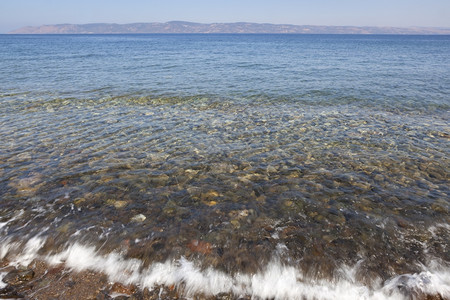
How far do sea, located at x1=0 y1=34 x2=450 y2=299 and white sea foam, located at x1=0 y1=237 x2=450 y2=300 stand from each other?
0.02m

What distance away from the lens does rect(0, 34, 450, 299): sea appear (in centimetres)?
597

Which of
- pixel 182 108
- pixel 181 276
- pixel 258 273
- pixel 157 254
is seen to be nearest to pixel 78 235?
pixel 157 254

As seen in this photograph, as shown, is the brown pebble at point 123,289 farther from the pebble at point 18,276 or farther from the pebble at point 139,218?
the pebble at point 139,218

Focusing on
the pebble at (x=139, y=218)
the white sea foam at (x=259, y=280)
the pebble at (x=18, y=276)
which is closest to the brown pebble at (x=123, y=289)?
the white sea foam at (x=259, y=280)

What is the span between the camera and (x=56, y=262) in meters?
6.16

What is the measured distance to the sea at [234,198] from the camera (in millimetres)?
5973

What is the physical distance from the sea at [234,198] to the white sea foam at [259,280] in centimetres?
2

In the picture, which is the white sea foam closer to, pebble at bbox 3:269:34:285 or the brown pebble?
the brown pebble

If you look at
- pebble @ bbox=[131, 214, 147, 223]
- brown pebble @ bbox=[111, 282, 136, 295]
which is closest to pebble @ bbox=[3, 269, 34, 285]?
brown pebble @ bbox=[111, 282, 136, 295]

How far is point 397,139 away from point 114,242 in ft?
41.8

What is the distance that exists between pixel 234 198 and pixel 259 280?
299cm

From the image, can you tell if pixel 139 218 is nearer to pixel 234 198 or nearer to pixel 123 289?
pixel 123 289

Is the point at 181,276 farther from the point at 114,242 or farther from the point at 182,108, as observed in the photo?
the point at 182,108

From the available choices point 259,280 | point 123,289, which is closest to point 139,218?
point 123,289
